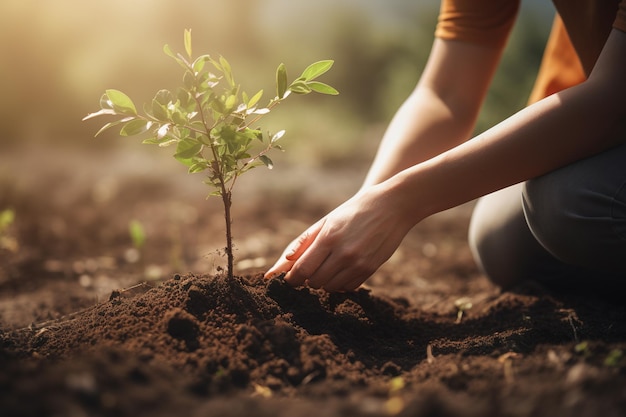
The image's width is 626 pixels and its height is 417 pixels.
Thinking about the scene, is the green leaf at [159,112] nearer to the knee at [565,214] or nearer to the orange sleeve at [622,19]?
the knee at [565,214]

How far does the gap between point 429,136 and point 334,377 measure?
4.17 ft

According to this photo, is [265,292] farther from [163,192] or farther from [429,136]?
[163,192]

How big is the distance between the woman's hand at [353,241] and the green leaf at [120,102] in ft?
2.47

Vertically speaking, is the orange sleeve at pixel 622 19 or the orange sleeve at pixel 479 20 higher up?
the orange sleeve at pixel 479 20

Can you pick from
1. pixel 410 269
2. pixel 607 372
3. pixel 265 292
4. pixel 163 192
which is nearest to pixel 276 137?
pixel 265 292

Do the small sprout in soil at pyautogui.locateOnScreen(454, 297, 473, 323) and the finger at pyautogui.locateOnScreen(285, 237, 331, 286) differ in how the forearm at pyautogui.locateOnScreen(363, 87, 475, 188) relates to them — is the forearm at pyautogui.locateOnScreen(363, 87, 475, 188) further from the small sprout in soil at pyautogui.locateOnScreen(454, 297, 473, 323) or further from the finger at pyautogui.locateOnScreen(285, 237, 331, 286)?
the small sprout in soil at pyautogui.locateOnScreen(454, 297, 473, 323)

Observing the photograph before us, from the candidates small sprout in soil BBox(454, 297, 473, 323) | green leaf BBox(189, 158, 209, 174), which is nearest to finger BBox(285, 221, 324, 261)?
green leaf BBox(189, 158, 209, 174)

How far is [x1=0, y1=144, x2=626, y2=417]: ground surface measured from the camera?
1337 millimetres

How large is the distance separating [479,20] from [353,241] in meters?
1.26

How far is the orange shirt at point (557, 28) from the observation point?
7.36 ft

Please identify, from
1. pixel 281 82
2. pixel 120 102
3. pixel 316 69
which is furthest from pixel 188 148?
pixel 316 69

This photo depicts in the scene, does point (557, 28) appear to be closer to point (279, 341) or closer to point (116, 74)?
point (279, 341)

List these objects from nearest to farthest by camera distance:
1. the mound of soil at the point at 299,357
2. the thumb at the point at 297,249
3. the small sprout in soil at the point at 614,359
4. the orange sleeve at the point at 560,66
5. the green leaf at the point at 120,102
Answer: the mound of soil at the point at 299,357 < the small sprout in soil at the point at 614,359 < the green leaf at the point at 120,102 < the thumb at the point at 297,249 < the orange sleeve at the point at 560,66

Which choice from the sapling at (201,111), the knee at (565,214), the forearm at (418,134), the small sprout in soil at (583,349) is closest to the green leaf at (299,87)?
the sapling at (201,111)
